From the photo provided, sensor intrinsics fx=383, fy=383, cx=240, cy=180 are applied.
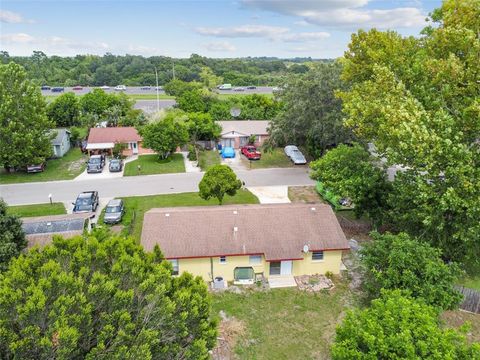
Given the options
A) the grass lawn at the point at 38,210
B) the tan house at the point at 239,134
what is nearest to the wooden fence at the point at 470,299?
the grass lawn at the point at 38,210

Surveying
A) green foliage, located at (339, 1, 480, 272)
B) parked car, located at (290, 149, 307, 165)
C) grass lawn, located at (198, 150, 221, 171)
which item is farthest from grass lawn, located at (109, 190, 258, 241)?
green foliage, located at (339, 1, 480, 272)

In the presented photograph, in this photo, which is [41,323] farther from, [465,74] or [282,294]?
[465,74]

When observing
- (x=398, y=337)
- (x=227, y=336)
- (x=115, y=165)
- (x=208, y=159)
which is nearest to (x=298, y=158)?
(x=208, y=159)

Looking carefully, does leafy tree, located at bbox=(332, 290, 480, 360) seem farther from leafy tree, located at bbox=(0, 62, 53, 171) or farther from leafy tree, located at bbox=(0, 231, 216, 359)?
leafy tree, located at bbox=(0, 62, 53, 171)

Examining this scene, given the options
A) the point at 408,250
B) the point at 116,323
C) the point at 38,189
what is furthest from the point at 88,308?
the point at 38,189

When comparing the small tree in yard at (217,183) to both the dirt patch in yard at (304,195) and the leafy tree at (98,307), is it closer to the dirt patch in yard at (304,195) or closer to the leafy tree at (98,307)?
the dirt patch in yard at (304,195)
